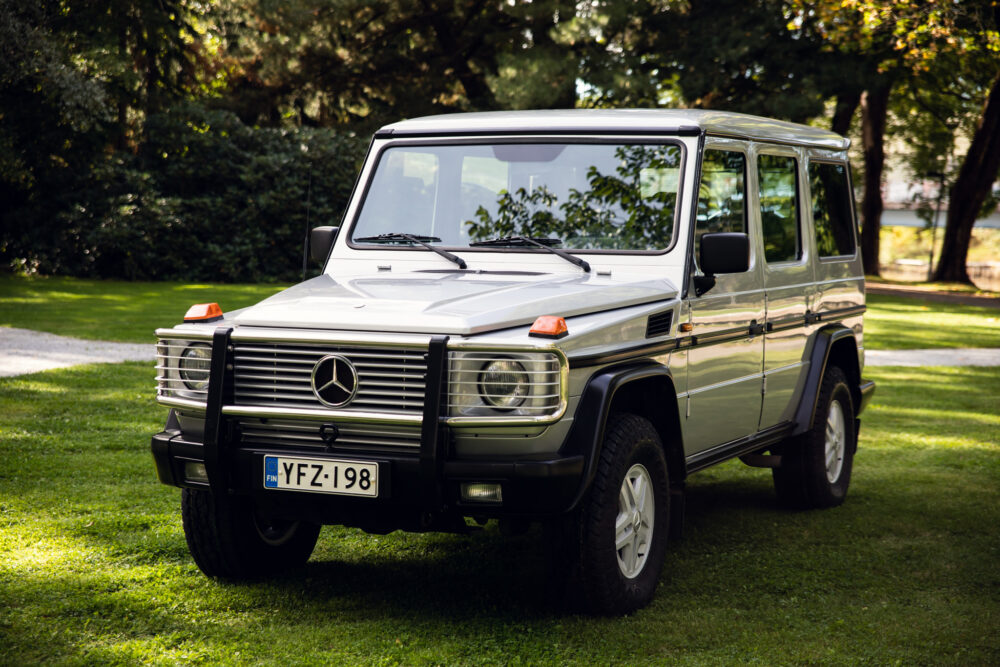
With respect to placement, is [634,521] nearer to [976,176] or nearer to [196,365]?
[196,365]

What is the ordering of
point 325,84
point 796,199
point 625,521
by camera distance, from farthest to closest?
point 325,84, point 796,199, point 625,521

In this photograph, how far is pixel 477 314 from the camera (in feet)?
14.0

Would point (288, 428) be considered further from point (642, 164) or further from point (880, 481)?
point (880, 481)

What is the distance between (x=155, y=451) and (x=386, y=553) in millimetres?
1524

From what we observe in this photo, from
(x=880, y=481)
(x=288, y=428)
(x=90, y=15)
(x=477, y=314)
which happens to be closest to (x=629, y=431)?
(x=477, y=314)

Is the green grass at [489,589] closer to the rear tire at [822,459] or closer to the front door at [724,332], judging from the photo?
the rear tire at [822,459]

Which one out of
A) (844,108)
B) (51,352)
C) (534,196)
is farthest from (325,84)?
(534,196)

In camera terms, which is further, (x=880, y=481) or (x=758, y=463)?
(x=880, y=481)

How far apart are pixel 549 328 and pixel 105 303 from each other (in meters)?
17.2

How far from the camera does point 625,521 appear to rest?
470cm

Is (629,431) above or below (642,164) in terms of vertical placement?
below

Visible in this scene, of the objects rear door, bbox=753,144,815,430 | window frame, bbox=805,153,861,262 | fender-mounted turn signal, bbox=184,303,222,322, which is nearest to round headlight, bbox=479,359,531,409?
fender-mounted turn signal, bbox=184,303,222,322

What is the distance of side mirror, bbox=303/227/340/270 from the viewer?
586 centimetres

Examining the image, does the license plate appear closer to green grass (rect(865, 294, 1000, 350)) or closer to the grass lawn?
the grass lawn
